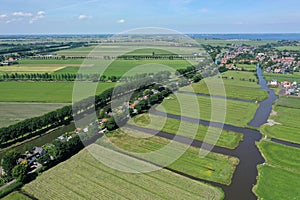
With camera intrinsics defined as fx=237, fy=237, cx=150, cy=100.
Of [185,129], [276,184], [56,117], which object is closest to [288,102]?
[185,129]

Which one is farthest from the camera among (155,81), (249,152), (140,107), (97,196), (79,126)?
(155,81)

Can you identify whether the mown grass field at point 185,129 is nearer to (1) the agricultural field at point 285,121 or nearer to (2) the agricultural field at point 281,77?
(1) the agricultural field at point 285,121

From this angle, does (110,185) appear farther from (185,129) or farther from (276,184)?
(185,129)

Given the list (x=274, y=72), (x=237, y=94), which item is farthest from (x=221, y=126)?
(x=274, y=72)

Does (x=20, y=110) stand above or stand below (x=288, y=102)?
above

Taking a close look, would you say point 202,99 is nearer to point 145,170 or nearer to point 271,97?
point 271,97
